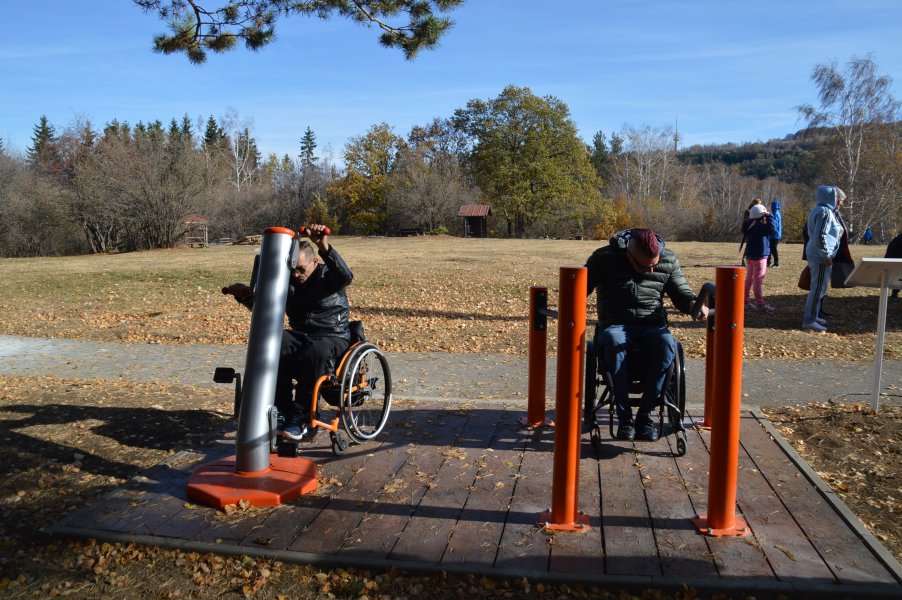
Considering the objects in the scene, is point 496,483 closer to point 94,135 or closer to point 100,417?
point 100,417

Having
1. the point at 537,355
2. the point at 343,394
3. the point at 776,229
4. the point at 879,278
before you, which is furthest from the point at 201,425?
the point at 776,229

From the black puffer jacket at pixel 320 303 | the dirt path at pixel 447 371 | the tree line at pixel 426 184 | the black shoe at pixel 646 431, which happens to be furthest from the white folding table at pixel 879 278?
the tree line at pixel 426 184

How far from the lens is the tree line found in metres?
35.4

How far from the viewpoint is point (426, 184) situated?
5256 centimetres

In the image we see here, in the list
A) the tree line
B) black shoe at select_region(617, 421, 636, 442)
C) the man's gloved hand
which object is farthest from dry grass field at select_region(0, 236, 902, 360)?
the tree line

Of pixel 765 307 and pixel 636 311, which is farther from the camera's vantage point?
pixel 765 307

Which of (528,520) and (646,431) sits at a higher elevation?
(646,431)

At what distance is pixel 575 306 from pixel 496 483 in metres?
1.37

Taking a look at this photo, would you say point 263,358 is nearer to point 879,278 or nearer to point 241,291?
point 241,291

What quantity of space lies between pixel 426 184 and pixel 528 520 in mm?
49727

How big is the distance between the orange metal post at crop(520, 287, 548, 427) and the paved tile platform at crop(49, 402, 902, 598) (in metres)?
0.43

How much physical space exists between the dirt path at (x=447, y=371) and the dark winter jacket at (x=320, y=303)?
1693mm

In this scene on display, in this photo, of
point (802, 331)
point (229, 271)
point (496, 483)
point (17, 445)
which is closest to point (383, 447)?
point (496, 483)

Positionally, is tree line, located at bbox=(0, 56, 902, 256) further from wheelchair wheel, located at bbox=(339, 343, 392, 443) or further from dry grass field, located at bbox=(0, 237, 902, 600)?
wheelchair wheel, located at bbox=(339, 343, 392, 443)
